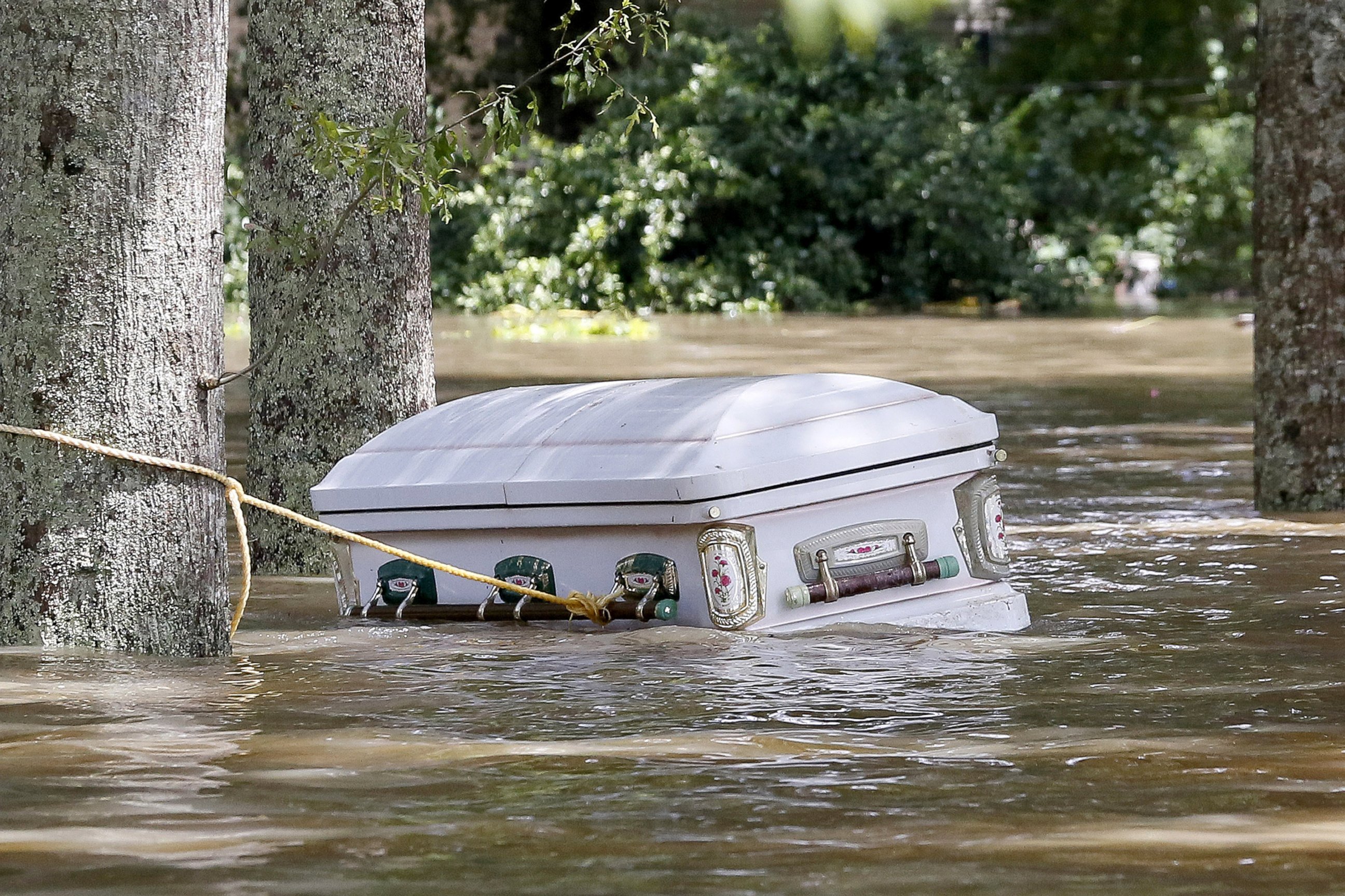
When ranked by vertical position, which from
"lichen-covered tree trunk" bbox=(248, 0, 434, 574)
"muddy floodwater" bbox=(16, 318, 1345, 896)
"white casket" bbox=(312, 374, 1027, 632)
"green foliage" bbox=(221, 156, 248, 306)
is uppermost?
"green foliage" bbox=(221, 156, 248, 306)

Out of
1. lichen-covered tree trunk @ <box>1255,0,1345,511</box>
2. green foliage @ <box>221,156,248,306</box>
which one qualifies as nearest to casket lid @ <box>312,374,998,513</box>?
lichen-covered tree trunk @ <box>1255,0,1345,511</box>

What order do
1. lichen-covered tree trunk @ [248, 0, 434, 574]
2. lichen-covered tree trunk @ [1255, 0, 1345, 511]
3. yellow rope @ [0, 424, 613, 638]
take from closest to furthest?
yellow rope @ [0, 424, 613, 638]
lichen-covered tree trunk @ [248, 0, 434, 574]
lichen-covered tree trunk @ [1255, 0, 1345, 511]

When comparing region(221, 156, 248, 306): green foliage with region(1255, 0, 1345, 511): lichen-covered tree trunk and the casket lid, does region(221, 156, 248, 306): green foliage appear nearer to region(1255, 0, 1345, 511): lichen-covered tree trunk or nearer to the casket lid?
region(1255, 0, 1345, 511): lichen-covered tree trunk

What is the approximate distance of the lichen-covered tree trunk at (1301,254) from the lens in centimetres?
908

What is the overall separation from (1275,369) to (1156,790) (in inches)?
218

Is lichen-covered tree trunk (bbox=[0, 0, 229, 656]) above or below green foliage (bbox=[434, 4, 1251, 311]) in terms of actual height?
below

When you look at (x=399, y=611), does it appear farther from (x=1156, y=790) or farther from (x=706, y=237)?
(x=706, y=237)

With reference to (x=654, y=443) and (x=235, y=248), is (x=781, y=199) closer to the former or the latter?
(x=235, y=248)

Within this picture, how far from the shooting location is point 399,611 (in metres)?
6.61

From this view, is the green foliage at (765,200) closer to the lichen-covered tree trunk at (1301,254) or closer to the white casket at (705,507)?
the lichen-covered tree trunk at (1301,254)

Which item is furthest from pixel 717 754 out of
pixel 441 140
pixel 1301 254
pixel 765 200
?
pixel 765 200

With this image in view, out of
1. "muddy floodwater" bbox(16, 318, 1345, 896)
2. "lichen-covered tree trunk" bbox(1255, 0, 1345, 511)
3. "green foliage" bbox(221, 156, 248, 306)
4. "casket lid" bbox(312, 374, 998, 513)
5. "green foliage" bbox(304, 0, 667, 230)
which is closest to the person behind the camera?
"muddy floodwater" bbox(16, 318, 1345, 896)

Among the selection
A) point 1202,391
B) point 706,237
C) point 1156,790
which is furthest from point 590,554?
point 706,237

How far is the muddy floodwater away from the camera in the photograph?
3664 millimetres
